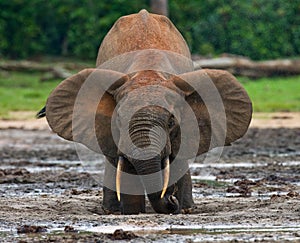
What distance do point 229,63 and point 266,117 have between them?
21.0 feet

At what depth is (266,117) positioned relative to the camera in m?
20.2

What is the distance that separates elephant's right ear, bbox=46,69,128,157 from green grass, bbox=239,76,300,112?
1196cm

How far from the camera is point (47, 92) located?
79.3ft

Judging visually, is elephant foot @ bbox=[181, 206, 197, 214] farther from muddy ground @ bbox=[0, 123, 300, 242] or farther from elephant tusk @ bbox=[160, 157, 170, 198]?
elephant tusk @ bbox=[160, 157, 170, 198]

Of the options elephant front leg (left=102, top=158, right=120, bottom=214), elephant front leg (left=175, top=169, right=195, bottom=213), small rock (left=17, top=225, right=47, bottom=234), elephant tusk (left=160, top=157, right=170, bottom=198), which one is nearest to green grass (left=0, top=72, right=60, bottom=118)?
elephant front leg (left=102, top=158, right=120, bottom=214)

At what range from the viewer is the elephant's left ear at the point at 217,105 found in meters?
9.22

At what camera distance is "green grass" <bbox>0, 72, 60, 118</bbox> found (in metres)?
22.0

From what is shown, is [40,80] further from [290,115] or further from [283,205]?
[283,205]

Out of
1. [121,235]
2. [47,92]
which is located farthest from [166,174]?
[47,92]

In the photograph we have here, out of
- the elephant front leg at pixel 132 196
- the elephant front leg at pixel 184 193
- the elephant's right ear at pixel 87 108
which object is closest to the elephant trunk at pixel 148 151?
the elephant front leg at pixel 132 196

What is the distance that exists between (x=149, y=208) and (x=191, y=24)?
1985 centimetres

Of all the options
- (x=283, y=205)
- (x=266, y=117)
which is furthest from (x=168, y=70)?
(x=266, y=117)

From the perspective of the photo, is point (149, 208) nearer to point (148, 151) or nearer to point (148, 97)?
point (148, 97)

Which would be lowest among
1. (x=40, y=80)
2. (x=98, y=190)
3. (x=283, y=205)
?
(x=40, y=80)
